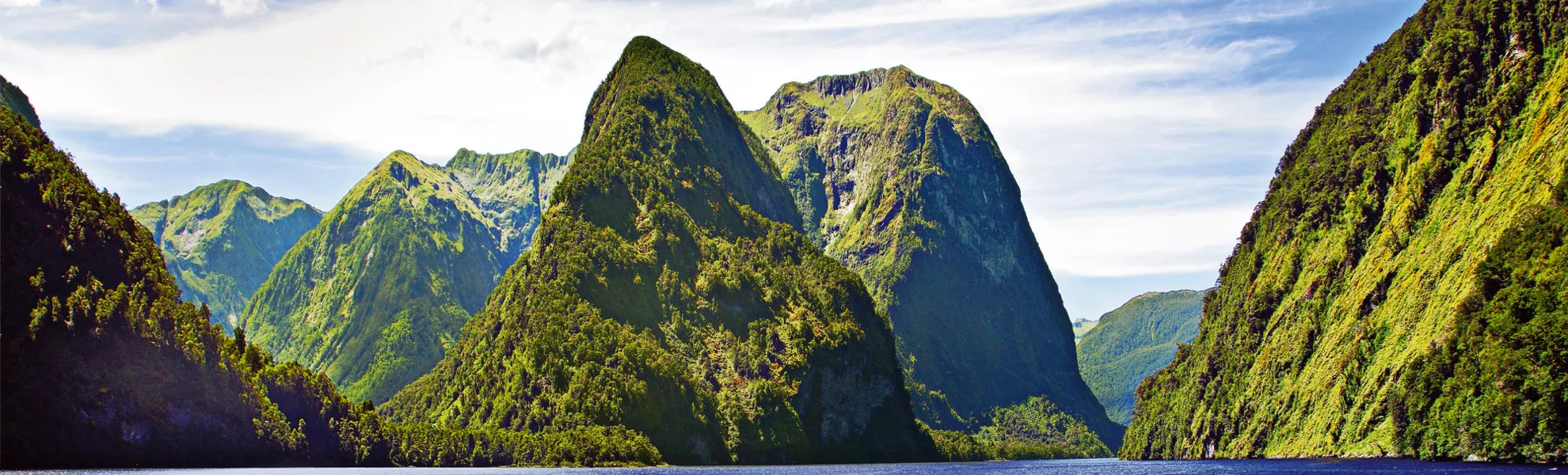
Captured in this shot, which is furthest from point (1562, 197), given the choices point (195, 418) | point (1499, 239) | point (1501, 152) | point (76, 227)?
point (76, 227)

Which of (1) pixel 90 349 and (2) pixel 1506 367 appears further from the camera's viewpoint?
(1) pixel 90 349

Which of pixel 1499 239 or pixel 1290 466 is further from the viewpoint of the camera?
pixel 1290 466

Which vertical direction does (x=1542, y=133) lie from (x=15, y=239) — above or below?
above

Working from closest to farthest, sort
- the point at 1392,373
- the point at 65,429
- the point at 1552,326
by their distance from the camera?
1. the point at 1552,326
2. the point at 65,429
3. the point at 1392,373

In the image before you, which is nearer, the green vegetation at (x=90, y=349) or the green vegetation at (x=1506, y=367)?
the green vegetation at (x=1506, y=367)

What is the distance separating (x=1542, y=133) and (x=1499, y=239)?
33.7 metres

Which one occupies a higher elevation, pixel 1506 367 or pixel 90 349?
pixel 90 349

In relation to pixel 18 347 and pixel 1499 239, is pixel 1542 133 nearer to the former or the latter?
pixel 1499 239

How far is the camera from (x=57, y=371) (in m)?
168

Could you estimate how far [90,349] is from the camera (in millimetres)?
173500

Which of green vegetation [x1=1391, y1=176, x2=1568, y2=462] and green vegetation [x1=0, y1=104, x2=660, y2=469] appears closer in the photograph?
green vegetation [x1=1391, y1=176, x2=1568, y2=462]

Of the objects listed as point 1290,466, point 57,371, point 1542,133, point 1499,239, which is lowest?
point 1290,466

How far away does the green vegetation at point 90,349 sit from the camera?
165125 mm

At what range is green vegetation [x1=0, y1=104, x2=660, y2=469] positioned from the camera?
165125 millimetres
